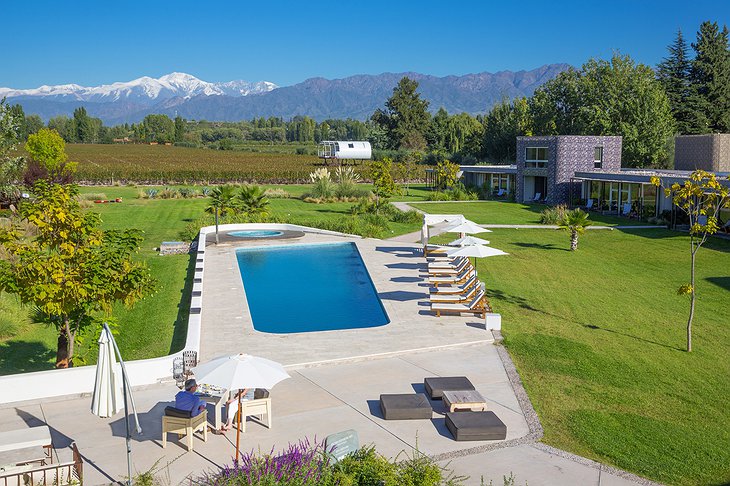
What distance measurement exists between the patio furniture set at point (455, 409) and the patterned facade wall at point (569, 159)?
30.8m

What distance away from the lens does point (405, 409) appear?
9.12 metres

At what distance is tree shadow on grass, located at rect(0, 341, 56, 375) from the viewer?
479 inches

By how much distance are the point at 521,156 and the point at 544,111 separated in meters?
24.2

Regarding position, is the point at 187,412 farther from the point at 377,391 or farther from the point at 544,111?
the point at 544,111

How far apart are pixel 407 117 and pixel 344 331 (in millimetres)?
87029

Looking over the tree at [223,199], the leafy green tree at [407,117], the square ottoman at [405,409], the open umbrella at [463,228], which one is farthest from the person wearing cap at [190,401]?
the leafy green tree at [407,117]

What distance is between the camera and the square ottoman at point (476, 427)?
8508 mm

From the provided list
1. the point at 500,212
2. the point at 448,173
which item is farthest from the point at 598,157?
the point at 448,173

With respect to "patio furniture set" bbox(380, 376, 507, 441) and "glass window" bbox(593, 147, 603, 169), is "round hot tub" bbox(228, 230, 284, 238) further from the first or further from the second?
"glass window" bbox(593, 147, 603, 169)

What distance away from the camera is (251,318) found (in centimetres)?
1478

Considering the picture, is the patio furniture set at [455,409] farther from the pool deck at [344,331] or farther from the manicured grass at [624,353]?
the pool deck at [344,331]

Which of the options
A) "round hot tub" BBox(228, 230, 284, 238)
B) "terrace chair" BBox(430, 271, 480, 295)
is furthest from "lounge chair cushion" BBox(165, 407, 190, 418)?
"round hot tub" BBox(228, 230, 284, 238)

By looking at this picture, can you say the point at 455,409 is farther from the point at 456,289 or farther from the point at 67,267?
the point at 456,289

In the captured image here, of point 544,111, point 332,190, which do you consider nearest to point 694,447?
point 332,190
